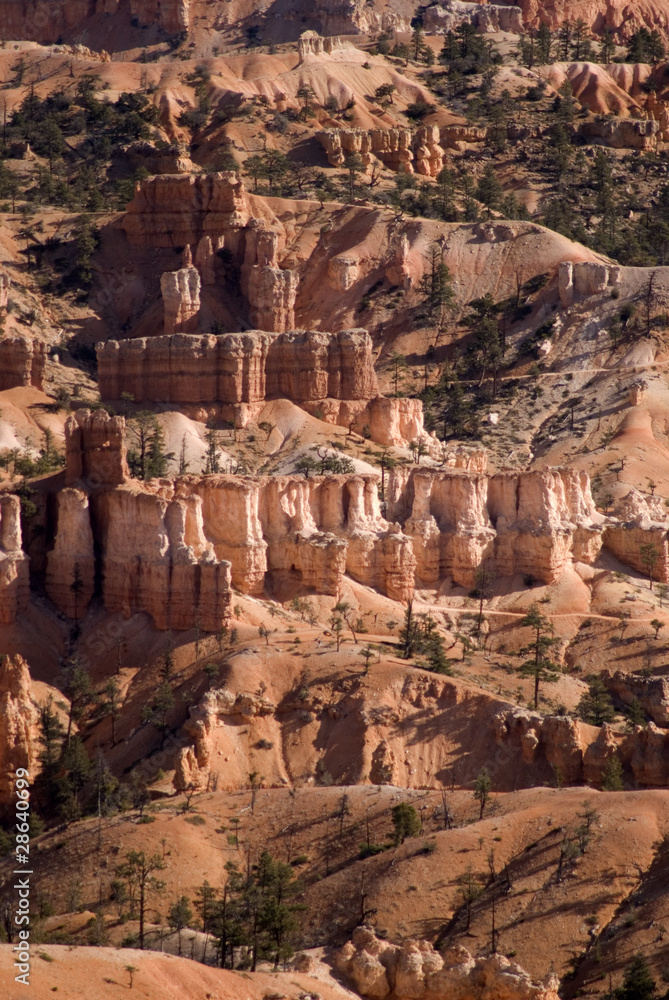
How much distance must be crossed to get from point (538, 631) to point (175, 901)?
32.9 m

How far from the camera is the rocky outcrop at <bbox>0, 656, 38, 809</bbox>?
82438mm

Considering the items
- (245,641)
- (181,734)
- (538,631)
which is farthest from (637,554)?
(181,734)

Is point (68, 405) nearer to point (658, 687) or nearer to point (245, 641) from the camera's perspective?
point (245, 641)

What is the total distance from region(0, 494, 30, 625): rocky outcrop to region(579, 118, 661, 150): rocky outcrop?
89.0 m

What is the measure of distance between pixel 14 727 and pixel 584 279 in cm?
6555

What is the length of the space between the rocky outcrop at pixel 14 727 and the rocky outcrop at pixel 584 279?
62310mm

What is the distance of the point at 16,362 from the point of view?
11325 centimetres

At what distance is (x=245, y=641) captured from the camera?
293 feet

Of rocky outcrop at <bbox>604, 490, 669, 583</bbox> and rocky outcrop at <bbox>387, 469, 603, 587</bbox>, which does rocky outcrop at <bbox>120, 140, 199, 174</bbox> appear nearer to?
rocky outcrop at <bbox>387, 469, 603, 587</bbox>

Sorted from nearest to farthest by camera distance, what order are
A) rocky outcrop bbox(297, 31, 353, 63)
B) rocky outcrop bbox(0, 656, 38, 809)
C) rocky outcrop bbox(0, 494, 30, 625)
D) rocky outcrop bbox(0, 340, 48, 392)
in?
rocky outcrop bbox(0, 656, 38, 809) → rocky outcrop bbox(0, 494, 30, 625) → rocky outcrop bbox(0, 340, 48, 392) → rocky outcrop bbox(297, 31, 353, 63)

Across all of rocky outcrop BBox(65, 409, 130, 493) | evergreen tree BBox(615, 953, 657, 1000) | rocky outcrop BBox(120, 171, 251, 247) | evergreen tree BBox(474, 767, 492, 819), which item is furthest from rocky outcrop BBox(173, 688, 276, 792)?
rocky outcrop BBox(120, 171, 251, 247)

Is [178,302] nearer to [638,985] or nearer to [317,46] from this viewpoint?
[317,46]

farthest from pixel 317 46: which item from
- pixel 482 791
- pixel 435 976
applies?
pixel 435 976

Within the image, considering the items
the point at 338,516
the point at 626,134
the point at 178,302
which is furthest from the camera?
the point at 626,134
